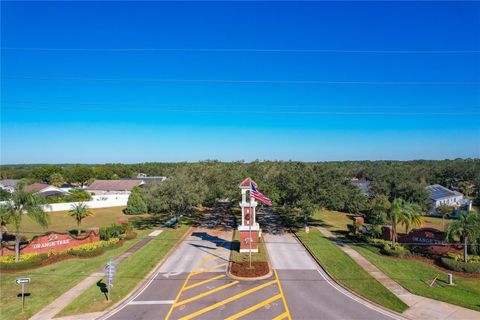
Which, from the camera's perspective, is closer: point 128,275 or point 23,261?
point 128,275

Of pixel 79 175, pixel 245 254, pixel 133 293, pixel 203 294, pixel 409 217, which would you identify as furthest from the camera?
pixel 79 175

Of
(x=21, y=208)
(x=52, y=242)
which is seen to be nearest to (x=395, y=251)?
(x=52, y=242)

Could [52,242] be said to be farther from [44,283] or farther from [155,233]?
[155,233]

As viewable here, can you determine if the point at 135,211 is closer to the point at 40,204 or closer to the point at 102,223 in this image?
the point at 102,223

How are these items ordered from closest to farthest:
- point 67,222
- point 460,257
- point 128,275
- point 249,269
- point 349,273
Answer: point 128,275 < point 349,273 < point 249,269 < point 460,257 < point 67,222

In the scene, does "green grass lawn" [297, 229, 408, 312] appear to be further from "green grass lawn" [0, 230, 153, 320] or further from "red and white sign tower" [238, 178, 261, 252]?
"green grass lawn" [0, 230, 153, 320]

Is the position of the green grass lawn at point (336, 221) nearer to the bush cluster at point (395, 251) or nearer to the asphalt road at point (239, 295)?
the bush cluster at point (395, 251)

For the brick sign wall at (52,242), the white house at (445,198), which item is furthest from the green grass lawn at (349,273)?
the white house at (445,198)
